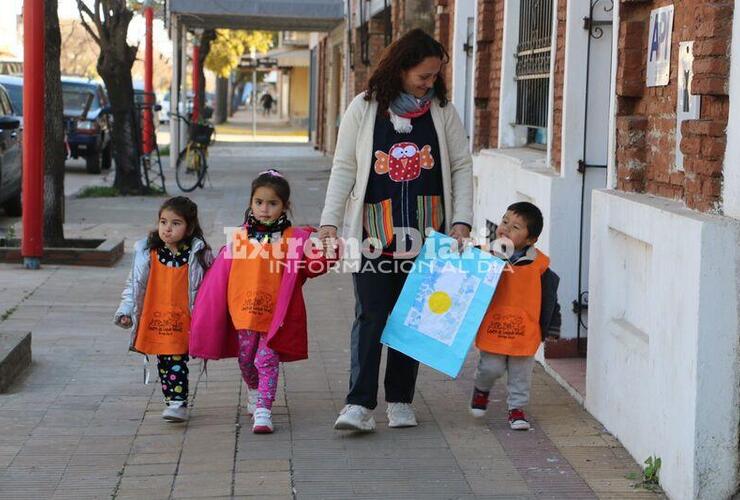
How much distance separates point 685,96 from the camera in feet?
17.4

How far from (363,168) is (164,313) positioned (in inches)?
48.0

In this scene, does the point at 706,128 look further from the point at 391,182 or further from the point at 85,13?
the point at 85,13

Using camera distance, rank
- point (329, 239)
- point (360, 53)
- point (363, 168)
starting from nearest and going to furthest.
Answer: point (329, 239), point (363, 168), point (360, 53)

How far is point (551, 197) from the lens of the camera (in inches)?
297

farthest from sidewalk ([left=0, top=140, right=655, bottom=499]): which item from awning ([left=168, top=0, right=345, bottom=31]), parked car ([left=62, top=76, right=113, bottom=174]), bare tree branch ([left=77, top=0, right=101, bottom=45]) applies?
parked car ([left=62, top=76, right=113, bottom=174])

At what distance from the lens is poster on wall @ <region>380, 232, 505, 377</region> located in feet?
19.7

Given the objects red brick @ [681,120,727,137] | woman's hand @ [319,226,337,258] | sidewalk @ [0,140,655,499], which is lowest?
sidewalk @ [0,140,655,499]

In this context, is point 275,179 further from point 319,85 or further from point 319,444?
point 319,85

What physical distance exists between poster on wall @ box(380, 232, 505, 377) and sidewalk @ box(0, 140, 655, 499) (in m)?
0.43

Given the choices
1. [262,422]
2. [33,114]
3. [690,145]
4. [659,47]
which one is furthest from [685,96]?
[33,114]

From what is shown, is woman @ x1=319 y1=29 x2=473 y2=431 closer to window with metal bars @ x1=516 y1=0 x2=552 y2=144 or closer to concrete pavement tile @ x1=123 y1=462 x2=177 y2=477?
concrete pavement tile @ x1=123 y1=462 x2=177 y2=477

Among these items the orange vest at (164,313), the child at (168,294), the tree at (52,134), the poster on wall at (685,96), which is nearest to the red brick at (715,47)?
the poster on wall at (685,96)

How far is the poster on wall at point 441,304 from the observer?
19.7 ft

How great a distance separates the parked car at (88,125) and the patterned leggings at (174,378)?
18997 millimetres
